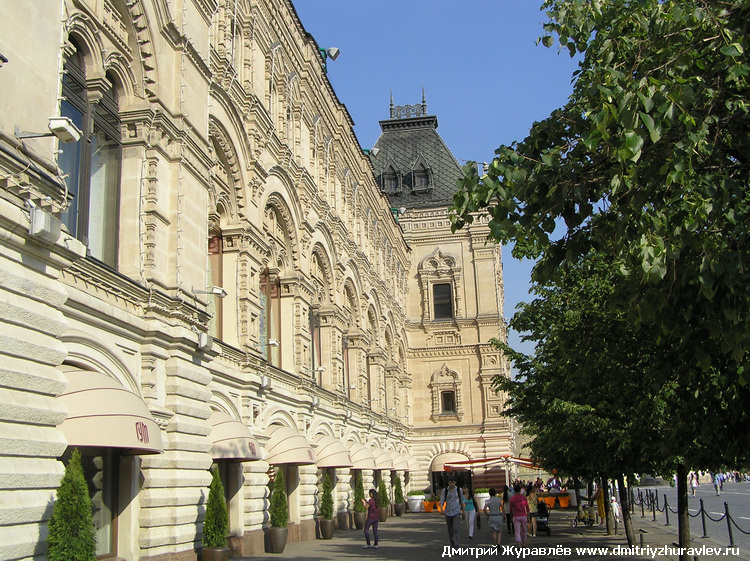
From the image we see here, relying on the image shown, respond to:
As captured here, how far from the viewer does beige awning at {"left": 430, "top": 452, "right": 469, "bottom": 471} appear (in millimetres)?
52375

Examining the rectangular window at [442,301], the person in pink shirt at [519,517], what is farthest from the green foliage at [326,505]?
the rectangular window at [442,301]

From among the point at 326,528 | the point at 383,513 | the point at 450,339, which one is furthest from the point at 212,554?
the point at 450,339

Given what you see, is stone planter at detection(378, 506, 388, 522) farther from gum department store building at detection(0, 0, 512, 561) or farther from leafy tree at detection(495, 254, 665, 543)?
leafy tree at detection(495, 254, 665, 543)

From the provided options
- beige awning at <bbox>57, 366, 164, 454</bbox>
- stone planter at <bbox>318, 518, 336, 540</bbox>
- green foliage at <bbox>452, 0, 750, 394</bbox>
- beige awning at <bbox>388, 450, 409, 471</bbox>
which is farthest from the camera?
beige awning at <bbox>388, 450, 409, 471</bbox>

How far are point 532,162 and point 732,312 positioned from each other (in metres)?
2.11

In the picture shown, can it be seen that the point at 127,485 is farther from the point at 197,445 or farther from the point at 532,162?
the point at 532,162

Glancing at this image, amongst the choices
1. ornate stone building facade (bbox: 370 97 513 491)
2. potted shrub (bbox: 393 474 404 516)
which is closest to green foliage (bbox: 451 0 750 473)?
potted shrub (bbox: 393 474 404 516)

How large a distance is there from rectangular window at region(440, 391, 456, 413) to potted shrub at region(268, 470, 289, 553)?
113 feet

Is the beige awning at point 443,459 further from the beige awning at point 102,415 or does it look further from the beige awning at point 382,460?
the beige awning at point 102,415

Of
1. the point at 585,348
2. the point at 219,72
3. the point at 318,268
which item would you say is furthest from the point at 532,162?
the point at 318,268

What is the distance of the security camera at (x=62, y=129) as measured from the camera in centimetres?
1017

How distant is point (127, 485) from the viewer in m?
13.5

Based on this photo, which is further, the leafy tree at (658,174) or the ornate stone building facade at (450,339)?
the ornate stone building facade at (450,339)

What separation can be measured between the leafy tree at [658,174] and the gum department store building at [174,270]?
569cm
